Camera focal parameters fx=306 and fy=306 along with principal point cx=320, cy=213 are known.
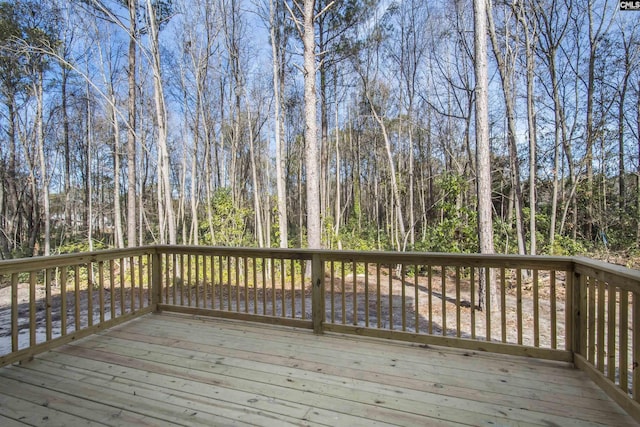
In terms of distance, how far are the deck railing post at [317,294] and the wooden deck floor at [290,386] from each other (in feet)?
0.73

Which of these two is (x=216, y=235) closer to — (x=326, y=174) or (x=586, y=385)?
(x=326, y=174)

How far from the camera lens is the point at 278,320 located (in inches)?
127

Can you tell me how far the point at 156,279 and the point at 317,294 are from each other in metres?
2.15

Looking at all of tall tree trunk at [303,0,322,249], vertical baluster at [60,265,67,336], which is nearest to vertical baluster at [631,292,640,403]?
vertical baluster at [60,265,67,336]

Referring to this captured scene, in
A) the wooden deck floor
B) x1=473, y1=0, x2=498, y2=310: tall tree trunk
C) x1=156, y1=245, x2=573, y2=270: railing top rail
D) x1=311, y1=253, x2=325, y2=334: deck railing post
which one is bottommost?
the wooden deck floor

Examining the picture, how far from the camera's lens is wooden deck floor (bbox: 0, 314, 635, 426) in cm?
170

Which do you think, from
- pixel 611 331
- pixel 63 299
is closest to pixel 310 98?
pixel 63 299

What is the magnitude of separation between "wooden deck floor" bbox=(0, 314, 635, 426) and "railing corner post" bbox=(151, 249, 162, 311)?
0.93m

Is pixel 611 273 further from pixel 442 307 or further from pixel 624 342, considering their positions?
pixel 442 307

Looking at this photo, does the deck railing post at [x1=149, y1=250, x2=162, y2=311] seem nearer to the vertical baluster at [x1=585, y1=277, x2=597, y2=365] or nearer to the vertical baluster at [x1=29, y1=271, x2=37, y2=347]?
the vertical baluster at [x1=29, y1=271, x2=37, y2=347]

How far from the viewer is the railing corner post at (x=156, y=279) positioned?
3799 mm

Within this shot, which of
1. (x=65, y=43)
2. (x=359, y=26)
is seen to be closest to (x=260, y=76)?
(x=359, y=26)

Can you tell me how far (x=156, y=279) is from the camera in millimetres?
3812

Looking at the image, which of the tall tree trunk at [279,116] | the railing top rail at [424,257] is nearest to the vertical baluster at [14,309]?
the railing top rail at [424,257]
